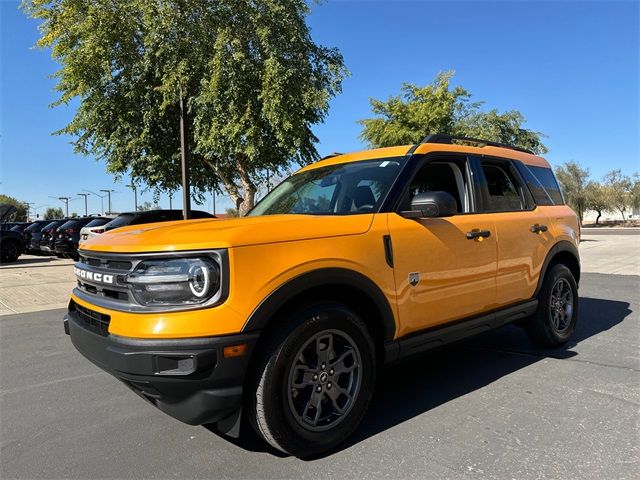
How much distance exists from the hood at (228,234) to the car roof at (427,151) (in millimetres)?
865

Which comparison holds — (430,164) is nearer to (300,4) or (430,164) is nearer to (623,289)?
(623,289)

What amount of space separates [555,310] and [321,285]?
3261mm

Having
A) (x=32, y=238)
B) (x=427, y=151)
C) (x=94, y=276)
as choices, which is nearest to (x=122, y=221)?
(x=32, y=238)

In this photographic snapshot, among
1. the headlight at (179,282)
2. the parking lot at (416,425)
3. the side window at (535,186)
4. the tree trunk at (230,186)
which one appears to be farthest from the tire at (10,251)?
the side window at (535,186)

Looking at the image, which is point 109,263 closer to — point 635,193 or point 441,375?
point 441,375

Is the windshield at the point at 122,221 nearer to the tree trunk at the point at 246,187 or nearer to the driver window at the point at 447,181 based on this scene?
the tree trunk at the point at 246,187

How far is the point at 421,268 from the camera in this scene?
3.49m

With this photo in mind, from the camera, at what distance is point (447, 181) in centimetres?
418

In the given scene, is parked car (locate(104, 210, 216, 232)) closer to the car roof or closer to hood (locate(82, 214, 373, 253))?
the car roof

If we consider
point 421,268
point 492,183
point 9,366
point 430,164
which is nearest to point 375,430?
point 421,268

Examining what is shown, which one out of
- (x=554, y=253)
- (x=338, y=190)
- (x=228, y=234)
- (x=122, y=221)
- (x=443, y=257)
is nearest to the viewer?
(x=228, y=234)

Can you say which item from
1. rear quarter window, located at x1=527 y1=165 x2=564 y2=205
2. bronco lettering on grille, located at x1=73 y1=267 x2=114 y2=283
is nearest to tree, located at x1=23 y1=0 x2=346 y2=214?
rear quarter window, located at x1=527 y1=165 x2=564 y2=205

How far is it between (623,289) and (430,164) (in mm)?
7190

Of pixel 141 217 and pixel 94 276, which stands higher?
pixel 141 217
